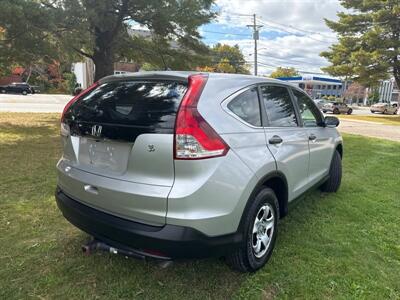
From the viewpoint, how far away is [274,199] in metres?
2.93

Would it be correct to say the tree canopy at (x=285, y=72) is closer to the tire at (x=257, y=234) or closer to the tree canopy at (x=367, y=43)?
the tree canopy at (x=367, y=43)

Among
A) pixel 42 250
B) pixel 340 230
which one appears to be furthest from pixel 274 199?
pixel 42 250

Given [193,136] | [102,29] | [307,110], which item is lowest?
[193,136]

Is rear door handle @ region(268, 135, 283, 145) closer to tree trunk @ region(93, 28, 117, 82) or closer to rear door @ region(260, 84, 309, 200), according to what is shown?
rear door @ region(260, 84, 309, 200)

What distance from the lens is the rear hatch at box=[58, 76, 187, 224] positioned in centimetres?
225

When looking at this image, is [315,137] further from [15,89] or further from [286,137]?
[15,89]

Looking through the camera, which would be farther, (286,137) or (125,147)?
(286,137)

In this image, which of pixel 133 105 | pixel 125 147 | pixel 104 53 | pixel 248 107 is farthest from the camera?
pixel 104 53

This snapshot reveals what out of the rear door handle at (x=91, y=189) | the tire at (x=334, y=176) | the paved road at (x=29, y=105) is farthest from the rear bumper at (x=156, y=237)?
the paved road at (x=29, y=105)

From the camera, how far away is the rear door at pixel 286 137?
2.99 meters

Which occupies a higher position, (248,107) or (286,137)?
(248,107)

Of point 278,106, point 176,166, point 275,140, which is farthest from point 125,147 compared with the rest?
point 278,106

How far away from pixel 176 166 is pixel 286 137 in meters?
1.38

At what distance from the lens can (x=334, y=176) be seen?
195 inches
